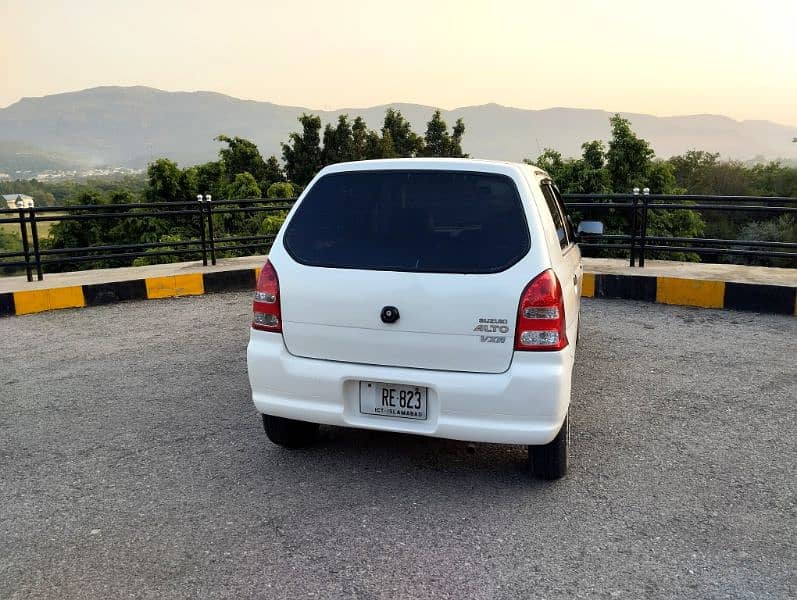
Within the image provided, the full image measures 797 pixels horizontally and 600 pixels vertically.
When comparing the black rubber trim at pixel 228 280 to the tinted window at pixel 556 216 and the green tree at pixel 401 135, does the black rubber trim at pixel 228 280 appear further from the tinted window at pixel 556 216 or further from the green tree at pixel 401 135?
the green tree at pixel 401 135

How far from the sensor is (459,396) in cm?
309

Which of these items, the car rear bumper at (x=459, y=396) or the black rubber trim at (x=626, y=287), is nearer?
the car rear bumper at (x=459, y=396)

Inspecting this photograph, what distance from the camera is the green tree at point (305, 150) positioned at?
4697 cm

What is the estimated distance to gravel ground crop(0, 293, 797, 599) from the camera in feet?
8.60

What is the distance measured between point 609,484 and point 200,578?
2052 mm

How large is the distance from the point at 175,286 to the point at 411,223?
6053 mm

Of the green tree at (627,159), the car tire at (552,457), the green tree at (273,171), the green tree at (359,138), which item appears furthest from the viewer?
the green tree at (359,138)

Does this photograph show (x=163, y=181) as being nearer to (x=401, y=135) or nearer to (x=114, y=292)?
(x=401, y=135)

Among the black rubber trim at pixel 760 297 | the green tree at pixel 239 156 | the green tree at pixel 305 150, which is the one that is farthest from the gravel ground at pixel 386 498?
the green tree at pixel 305 150

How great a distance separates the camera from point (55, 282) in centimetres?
841

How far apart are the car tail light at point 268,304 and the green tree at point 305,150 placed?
44297mm

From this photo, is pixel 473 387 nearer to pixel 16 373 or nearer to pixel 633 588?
pixel 633 588

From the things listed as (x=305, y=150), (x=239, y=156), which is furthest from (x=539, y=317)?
(x=305, y=150)

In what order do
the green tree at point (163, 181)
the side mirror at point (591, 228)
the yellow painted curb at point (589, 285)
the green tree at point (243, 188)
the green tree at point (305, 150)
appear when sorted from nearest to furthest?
1. the side mirror at point (591, 228)
2. the yellow painted curb at point (589, 285)
3. the green tree at point (243, 188)
4. the green tree at point (163, 181)
5. the green tree at point (305, 150)
